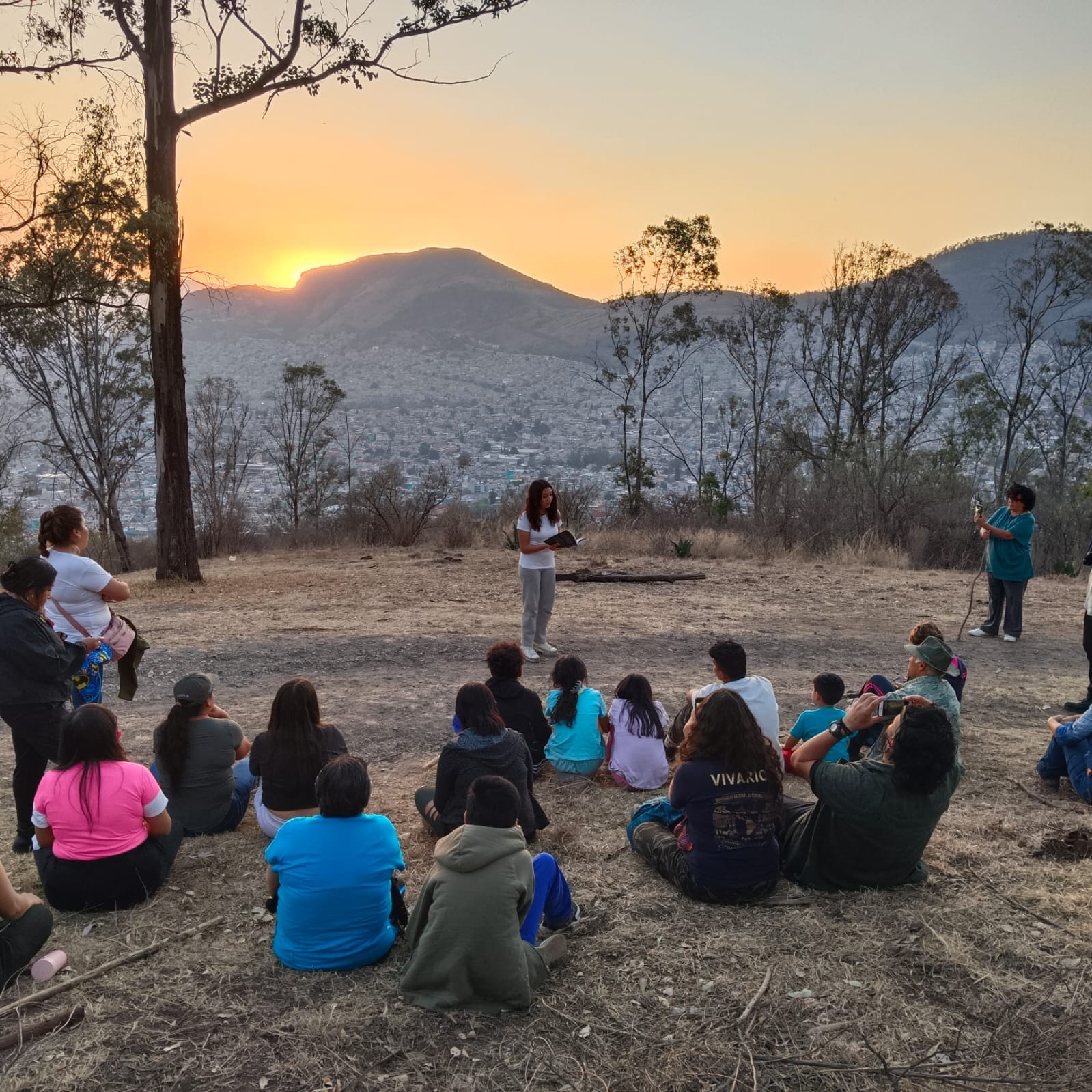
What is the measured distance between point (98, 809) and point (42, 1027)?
0.95 meters

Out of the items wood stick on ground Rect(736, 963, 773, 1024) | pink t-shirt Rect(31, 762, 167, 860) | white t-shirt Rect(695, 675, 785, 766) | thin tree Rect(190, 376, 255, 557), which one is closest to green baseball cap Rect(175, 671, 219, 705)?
pink t-shirt Rect(31, 762, 167, 860)

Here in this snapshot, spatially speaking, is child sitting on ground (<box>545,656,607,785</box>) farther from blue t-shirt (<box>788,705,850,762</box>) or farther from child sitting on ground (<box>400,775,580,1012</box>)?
child sitting on ground (<box>400,775,580,1012</box>)

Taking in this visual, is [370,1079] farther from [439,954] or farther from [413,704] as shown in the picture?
[413,704]

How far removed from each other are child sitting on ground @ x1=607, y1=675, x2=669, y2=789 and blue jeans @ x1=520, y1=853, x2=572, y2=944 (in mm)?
1690

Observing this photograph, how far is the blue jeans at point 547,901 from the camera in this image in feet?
11.1

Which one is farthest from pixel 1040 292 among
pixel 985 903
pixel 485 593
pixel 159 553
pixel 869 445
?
pixel 985 903

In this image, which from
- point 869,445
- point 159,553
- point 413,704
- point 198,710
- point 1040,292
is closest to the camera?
point 198,710

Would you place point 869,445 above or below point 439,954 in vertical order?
above

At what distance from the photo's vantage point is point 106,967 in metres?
3.34

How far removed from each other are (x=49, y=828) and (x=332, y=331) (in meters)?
135

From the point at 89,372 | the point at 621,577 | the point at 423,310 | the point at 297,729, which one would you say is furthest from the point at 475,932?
the point at 423,310

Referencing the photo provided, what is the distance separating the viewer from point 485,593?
12477 millimetres

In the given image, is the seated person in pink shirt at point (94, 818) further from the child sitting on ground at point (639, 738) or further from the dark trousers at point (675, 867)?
the child sitting on ground at point (639, 738)

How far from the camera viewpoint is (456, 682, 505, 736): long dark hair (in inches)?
167
